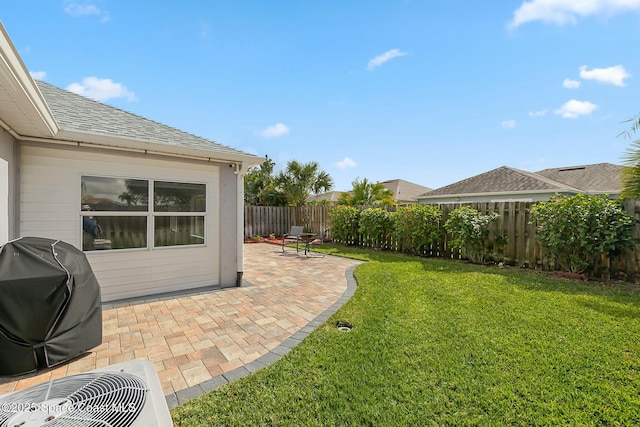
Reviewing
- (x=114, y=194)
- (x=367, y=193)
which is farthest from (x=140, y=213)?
(x=367, y=193)

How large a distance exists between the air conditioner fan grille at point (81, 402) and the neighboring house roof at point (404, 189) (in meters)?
23.5

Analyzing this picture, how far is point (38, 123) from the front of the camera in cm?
361

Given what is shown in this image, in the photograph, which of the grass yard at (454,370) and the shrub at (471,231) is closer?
the grass yard at (454,370)

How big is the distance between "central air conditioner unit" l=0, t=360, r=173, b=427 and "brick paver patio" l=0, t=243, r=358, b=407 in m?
0.74

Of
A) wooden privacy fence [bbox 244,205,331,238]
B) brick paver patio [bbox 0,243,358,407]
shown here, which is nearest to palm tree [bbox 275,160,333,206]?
wooden privacy fence [bbox 244,205,331,238]

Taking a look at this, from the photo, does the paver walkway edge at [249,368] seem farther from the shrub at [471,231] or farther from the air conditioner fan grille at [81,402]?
the shrub at [471,231]

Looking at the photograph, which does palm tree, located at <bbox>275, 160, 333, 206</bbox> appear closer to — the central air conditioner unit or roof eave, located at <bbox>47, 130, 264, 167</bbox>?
roof eave, located at <bbox>47, 130, 264, 167</bbox>

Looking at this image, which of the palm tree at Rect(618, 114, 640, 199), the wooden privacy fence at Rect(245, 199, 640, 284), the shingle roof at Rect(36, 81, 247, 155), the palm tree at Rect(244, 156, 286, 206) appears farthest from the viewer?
the palm tree at Rect(244, 156, 286, 206)

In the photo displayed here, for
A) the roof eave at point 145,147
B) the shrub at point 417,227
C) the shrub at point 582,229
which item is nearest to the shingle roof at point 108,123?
the roof eave at point 145,147

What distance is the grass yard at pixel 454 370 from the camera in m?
2.16

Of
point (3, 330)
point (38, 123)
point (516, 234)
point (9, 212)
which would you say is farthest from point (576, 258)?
point (9, 212)

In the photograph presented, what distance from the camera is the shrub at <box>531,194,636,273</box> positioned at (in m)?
5.82

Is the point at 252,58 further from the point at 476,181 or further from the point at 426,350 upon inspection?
the point at 476,181

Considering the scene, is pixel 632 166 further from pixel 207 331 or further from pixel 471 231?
pixel 207 331
